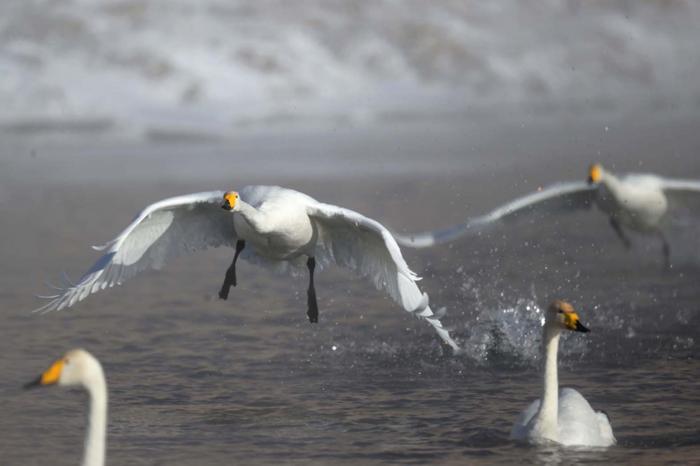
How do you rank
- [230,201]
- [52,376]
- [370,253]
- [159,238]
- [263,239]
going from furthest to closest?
[159,238]
[370,253]
[263,239]
[230,201]
[52,376]

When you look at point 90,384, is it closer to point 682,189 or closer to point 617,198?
point 617,198

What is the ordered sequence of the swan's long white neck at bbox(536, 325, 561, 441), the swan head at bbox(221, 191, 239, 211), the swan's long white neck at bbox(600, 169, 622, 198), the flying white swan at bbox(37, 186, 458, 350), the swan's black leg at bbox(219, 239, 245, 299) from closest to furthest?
the swan's long white neck at bbox(536, 325, 561, 441), the swan head at bbox(221, 191, 239, 211), the flying white swan at bbox(37, 186, 458, 350), the swan's black leg at bbox(219, 239, 245, 299), the swan's long white neck at bbox(600, 169, 622, 198)

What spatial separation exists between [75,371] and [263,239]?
405 cm

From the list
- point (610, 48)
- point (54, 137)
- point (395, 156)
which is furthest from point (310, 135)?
point (610, 48)

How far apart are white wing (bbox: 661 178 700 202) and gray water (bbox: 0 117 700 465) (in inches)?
11.6

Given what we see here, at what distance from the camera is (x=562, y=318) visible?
8648 millimetres

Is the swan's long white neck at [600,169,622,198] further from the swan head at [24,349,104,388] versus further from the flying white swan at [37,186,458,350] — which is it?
the swan head at [24,349,104,388]

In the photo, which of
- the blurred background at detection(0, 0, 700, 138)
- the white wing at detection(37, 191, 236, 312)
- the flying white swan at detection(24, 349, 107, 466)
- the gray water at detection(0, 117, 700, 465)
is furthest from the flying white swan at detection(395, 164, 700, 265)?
the blurred background at detection(0, 0, 700, 138)

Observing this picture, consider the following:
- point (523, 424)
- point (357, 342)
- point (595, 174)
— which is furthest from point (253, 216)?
point (595, 174)

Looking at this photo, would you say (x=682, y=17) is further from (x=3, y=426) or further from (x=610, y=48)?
(x=3, y=426)

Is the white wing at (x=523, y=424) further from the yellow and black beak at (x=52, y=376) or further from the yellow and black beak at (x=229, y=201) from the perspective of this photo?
the yellow and black beak at (x=52, y=376)

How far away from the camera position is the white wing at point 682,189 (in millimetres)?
12273

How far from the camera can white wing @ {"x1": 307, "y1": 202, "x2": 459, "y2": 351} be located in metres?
9.77

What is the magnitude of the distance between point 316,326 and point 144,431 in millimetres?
3387
